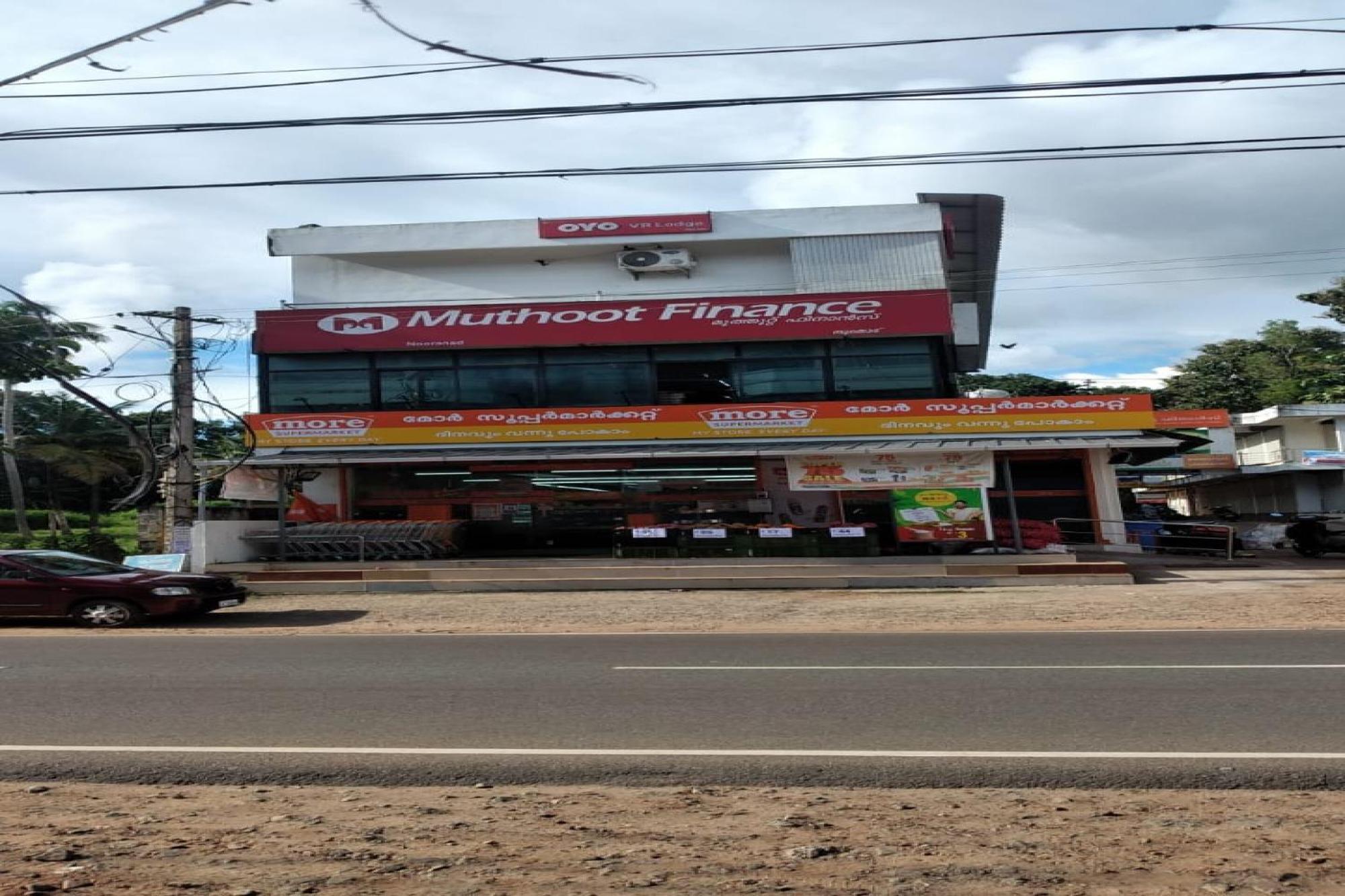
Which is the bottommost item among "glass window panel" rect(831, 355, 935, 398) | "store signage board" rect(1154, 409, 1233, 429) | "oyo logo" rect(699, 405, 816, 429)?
"store signage board" rect(1154, 409, 1233, 429)

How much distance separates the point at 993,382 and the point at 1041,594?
197ft

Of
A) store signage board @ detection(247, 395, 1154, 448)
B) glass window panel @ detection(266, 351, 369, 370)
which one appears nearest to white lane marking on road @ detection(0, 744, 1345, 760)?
store signage board @ detection(247, 395, 1154, 448)

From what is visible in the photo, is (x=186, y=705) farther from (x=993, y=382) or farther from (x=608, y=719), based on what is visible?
(x=993, y=382)

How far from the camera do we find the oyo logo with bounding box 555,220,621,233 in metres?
27.3

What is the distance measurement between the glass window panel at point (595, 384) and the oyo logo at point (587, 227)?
14.1 ft

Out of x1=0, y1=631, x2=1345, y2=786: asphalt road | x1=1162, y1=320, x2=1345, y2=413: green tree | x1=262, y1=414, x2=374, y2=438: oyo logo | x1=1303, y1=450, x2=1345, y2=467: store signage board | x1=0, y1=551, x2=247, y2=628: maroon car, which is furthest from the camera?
x1=1162, y1=320, x2=1345, y2=413: green tree

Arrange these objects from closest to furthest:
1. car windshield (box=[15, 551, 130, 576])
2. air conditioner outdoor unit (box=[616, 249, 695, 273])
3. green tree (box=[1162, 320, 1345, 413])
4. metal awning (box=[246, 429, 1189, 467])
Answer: car windshield (box=[15, 551, 130, 576]) → metal awning (box=[246, 429, 1189, 467]) → air conditioner outdoor unit (box=[616, 249, 695, 273]) → green tree (box=[1162, 320, 1345, 413])

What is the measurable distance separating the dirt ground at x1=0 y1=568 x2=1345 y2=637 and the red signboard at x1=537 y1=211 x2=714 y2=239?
Answer: 12.4 m

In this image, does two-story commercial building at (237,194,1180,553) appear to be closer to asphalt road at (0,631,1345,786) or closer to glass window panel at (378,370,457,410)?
glass window panel at (378,370,457,410)

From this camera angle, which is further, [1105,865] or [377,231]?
[377,231]

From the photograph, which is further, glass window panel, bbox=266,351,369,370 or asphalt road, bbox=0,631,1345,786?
glass window panel, bbox=266,351,369,370

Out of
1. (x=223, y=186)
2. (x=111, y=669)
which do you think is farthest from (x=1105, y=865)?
(x=223, y=186)

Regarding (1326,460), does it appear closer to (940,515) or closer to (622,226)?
(940,515)

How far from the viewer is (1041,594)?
1697cm
